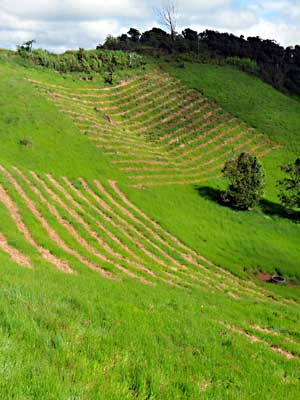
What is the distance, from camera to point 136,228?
39.8m

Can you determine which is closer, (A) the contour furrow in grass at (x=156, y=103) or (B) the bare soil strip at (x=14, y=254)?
(B) the bare soil strip at (x=14, y=254)

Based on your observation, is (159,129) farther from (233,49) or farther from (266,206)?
(233,49)

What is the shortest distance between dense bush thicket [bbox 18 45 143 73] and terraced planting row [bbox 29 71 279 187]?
9443 millimetres

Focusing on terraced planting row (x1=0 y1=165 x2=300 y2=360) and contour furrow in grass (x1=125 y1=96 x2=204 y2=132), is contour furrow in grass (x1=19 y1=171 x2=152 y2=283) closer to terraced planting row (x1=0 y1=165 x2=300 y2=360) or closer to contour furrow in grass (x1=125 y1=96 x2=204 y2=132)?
terraced planting row (x1=0 y1=165 x2=300 y2=360)

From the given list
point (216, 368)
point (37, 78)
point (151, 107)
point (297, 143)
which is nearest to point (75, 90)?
point (37, 78)

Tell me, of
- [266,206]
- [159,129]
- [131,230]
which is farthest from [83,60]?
[131,230]

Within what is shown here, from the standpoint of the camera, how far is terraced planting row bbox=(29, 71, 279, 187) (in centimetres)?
6133

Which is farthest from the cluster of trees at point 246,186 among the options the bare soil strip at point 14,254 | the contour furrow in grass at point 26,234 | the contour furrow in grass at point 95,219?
the bare soil strip at point 14,254

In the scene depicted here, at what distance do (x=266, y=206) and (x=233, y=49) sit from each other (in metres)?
106

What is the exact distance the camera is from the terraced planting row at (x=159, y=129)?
6133 cm

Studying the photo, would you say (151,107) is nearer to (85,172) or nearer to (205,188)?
(205,188)

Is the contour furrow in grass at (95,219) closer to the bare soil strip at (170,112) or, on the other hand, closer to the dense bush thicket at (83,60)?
the bare soil strip at (170,112)

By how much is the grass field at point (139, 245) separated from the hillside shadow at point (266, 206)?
44cm

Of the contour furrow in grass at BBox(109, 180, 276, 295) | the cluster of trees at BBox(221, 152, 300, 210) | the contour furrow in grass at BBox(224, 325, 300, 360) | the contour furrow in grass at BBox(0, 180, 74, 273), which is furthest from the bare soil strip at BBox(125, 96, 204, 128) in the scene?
the contour furrow in grass at BBox(224, 325, 300, 360)
